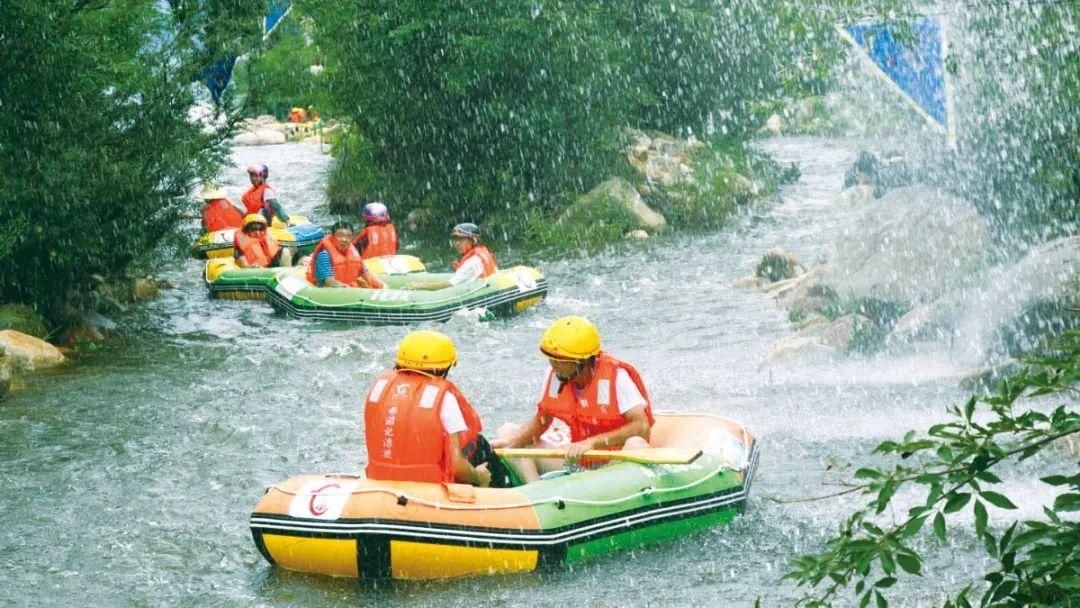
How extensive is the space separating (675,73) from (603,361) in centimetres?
1765

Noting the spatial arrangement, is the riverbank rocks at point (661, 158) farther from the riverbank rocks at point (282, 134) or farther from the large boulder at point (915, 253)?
the riverbank rocks at point (282, 134)

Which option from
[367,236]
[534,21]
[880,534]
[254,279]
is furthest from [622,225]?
[880,534]

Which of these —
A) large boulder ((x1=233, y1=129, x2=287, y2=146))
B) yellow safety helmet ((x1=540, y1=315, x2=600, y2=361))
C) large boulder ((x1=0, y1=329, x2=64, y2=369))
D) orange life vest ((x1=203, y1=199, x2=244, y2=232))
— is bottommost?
large boulder ((x1=0, y1=329, x2=64, y2=369))

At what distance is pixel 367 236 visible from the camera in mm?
16188

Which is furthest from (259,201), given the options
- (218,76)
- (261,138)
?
(261,138)

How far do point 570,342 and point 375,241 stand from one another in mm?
9130

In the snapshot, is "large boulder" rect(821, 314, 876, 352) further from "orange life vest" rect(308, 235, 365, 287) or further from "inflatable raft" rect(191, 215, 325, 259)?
"inflatable raft" rect(191, 215, 325, 259)

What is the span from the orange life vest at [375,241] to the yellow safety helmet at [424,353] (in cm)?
925

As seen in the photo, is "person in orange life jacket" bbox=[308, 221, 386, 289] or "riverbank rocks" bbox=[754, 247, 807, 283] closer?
"person in orange life jacket" bbox=[308, 221, 386, 289]

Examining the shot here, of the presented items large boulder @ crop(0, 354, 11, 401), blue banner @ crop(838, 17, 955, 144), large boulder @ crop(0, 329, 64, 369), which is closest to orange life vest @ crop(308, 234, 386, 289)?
large boulder @ crop(0, 329, 64, 369)

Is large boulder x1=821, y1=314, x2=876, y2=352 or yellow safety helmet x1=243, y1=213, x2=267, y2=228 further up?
yellow safety helmet x1=243, y1=213, x2=267, y2=228

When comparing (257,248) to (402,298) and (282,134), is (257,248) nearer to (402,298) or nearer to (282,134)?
(402,298)

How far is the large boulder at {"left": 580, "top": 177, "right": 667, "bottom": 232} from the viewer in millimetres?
20156

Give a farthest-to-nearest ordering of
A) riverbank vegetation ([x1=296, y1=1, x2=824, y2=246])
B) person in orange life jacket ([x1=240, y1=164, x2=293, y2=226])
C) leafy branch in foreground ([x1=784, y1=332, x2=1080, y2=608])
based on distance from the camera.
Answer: riverbank vegetation ([x1=296, y1=1, x2=824, y2=246])
person in orange life jacket ([x1=240, y1=164, x2=293, y2=226])
leafy branch in foreground ([x1=784, y1=332, x2=1080, y2=608])
